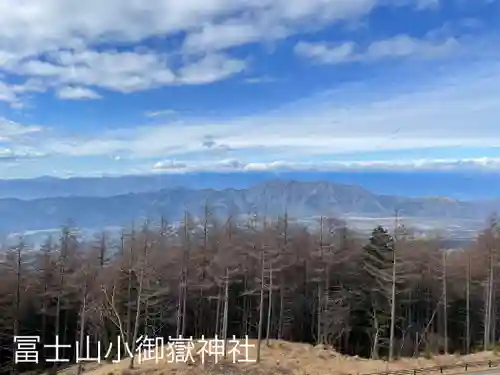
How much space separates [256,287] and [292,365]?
10812 mm

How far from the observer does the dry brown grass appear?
35469mm

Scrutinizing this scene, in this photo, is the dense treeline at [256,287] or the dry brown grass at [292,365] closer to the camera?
the dry brown grass at [292,365]

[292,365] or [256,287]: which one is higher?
[256,287]

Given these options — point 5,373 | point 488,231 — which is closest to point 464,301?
point 488,231

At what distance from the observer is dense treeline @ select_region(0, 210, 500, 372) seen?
4791 centimetres

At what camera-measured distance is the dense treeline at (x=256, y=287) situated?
47.9 meters

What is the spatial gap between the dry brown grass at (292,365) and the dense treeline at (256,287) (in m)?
6.64

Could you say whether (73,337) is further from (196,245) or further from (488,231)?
(488,231)

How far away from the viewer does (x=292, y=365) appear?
1462 inches

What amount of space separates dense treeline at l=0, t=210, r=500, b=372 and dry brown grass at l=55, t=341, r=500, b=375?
664 cm

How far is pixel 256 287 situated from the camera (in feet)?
155

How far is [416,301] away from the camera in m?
53.5

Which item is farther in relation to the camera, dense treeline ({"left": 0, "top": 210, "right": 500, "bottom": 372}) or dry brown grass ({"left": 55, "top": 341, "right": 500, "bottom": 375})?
dense treeline ({"left": 0, "top": 210, "right": 500, "bottom": 372})

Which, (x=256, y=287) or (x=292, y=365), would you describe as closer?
(x=292, y=365)
